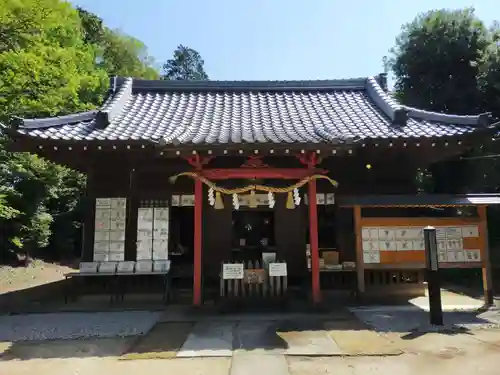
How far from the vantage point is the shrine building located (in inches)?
316

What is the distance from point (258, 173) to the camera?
822cm

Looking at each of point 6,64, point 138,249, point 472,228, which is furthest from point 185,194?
point 472,228

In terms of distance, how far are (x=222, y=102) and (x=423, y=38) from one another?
1253 cm

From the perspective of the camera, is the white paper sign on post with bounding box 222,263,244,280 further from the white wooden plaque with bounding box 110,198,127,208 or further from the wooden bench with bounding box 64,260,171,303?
the white wooden plaque with bounding box 110,198,127,208

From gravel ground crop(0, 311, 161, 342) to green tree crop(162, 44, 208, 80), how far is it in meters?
52.1

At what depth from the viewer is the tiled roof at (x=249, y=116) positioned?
8273 mm

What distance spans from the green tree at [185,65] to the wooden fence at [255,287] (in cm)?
5198

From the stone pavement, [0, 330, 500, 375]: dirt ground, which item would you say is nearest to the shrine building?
the stone pavement

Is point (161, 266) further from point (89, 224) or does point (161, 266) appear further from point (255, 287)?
point (255, 287)

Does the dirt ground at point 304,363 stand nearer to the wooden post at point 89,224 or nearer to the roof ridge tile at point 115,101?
the wooden post at point 89,224

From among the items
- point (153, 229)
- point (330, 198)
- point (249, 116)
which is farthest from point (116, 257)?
point (330, 198)

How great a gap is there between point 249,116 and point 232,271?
181 inches

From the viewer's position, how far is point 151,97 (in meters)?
12.0

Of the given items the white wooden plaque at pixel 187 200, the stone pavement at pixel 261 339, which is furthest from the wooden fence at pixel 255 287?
the white wooden plaque at pixel 187 200
